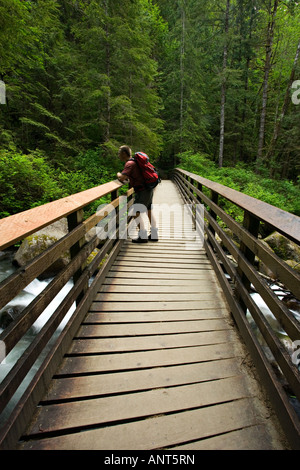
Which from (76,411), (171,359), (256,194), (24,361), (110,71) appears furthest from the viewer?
(110,71)

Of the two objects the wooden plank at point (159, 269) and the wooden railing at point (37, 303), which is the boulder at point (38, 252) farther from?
the wooden railing at point (37, 303)

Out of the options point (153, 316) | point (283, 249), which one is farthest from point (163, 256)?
point (283, 249)

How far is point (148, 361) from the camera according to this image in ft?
6.80

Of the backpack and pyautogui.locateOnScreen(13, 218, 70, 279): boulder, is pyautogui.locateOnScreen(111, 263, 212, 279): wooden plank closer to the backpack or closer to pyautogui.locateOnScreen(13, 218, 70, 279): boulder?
the backpack

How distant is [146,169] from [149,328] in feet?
9.63

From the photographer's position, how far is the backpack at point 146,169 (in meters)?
4.27

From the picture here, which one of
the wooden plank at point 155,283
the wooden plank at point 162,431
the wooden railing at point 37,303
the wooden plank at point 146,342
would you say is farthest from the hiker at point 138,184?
the wooden plank at point 162,431

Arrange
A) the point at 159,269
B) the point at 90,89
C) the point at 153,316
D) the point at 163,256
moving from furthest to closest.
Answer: the point at 90,89 < the point at 163,256 < the point at 159,269 < the point at 153,316

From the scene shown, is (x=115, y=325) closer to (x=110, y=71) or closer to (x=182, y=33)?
(x=110, y=71)

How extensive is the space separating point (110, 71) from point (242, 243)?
1341 cm

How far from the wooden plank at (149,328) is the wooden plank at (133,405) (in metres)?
0.66

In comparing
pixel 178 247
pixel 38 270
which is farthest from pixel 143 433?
pixel 178 247

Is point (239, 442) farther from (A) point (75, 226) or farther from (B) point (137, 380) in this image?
(A) point (75, 226)

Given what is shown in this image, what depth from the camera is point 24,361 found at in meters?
1.45
